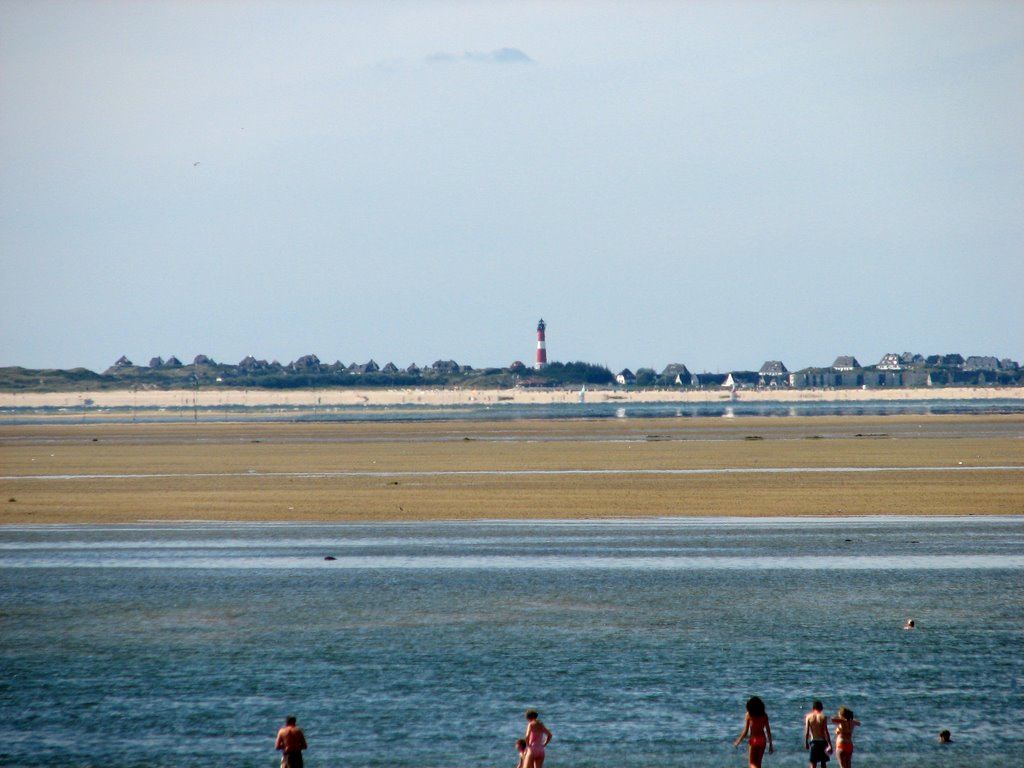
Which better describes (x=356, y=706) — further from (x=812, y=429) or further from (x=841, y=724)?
(x=812, y=429)

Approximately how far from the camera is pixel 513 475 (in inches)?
1841

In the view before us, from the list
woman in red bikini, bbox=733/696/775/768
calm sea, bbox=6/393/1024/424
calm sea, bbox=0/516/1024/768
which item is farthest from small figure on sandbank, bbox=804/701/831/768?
calm sea, bbox=6/393/1024/424

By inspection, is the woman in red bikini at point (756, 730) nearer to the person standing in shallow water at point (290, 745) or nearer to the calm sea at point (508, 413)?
the person standing in shallow water at point (290, 745)

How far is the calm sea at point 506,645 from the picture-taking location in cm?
1467

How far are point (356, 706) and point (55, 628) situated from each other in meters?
7.81

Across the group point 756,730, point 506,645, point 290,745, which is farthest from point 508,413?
point 756,730

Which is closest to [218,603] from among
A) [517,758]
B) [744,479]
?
[517,758]

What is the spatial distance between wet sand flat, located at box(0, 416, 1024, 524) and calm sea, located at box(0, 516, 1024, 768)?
5447 millimetres

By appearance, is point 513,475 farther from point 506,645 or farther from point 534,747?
point 534,747

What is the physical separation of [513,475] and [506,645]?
27322 mm

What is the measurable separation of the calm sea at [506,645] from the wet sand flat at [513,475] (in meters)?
5.45

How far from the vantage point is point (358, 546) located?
30.0 metres

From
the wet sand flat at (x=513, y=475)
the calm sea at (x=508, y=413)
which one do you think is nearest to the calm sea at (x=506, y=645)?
the wet sand flat at (x=513, y=475)

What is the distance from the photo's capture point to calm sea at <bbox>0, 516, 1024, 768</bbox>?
578 inches
